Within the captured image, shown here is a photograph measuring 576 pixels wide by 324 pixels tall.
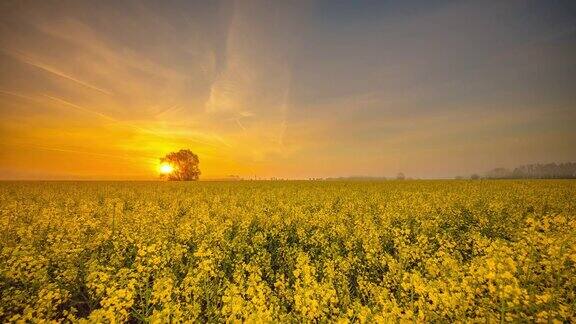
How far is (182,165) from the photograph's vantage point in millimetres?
110625

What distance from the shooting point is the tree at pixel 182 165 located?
109688mm

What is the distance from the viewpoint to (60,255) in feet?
30.9

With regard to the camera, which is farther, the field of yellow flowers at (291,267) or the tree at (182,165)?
the tree at (182,165)

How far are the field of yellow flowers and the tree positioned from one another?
9071 centimetres

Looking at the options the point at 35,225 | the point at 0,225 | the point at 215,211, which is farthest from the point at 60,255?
the point at 215,211

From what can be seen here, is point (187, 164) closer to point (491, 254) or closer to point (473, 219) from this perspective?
point (473, 219)

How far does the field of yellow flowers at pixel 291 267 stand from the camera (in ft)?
18.7

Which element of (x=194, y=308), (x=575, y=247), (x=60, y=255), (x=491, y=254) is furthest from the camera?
(x=60, y=255)

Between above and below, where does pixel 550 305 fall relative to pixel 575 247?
below

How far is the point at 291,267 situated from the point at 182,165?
106156mm

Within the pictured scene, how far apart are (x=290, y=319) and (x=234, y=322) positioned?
125 centimetres

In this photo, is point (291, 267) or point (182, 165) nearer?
point (291, 267)

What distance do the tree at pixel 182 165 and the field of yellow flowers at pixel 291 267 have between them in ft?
298

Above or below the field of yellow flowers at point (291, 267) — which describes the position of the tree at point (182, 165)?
above
